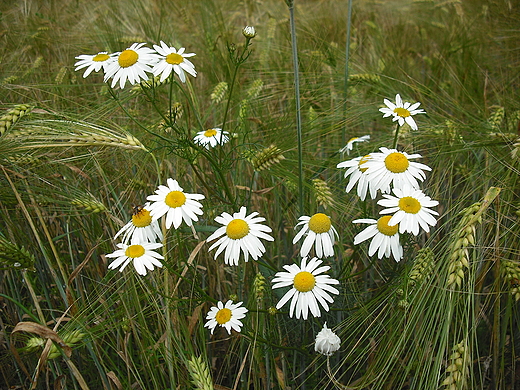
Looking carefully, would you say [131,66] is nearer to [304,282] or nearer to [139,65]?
[139,65]

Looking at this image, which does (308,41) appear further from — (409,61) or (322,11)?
(322,11)

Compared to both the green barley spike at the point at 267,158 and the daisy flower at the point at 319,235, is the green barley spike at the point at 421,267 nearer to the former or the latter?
the daisy flower at the point at 319,235

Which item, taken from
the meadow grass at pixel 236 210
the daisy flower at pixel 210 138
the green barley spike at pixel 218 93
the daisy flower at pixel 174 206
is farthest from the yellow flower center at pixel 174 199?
the green barley spike at pixel 218 93

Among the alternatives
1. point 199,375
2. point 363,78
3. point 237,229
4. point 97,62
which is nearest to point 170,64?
point 97,62

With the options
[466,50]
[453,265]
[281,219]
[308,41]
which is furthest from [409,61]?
[453,265]

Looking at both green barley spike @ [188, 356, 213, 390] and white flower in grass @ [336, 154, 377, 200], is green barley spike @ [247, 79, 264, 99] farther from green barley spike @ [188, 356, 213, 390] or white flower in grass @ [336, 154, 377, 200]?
green barley spike @ [188, 356, 213, 390]
